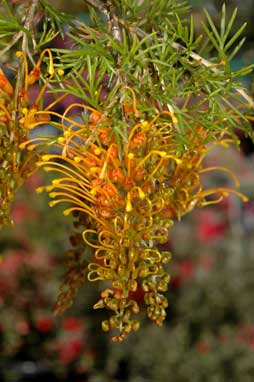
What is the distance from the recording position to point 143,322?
2.93 metres

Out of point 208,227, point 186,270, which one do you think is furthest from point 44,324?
point 208,227

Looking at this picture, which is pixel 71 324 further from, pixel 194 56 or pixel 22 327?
pixel 194 56

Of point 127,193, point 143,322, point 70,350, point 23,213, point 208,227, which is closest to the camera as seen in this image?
point 127,193

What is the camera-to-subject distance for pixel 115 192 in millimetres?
632

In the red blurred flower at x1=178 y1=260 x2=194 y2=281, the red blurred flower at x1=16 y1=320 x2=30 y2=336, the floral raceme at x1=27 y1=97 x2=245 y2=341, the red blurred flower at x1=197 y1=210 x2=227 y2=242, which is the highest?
the red blurred flower at x1=197 y1=210 x2=227 y2=242

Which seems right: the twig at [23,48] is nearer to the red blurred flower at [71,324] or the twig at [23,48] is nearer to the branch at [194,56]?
the branch at [194,56]

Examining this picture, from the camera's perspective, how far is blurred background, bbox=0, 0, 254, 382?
280 centimetres

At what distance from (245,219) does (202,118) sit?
11.7 ft

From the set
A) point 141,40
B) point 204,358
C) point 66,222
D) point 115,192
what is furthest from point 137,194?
point 66,222

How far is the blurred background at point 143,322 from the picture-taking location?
280 cm

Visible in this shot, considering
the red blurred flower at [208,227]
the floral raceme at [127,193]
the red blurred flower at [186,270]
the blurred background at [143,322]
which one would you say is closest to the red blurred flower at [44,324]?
the blurred background at [143,322]

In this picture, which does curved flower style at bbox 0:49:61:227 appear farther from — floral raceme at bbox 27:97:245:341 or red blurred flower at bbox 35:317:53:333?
red blurred flower at bbox 35:317:53:333

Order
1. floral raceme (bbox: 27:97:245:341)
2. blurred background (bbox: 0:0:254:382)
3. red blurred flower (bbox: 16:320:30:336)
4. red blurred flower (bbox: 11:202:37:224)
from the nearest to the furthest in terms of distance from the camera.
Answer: floral raceme (bbox: 27:97:245:341)
blurred background (bbox: 0:0:254:382)
red blurred flower (bbox: 16:320:30:336)
red blurred flower (bbox: 11:202:37:224)

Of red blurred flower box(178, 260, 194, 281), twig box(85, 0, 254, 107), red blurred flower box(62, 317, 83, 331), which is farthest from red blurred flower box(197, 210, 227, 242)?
twig box(85, 0, 254, 107)
